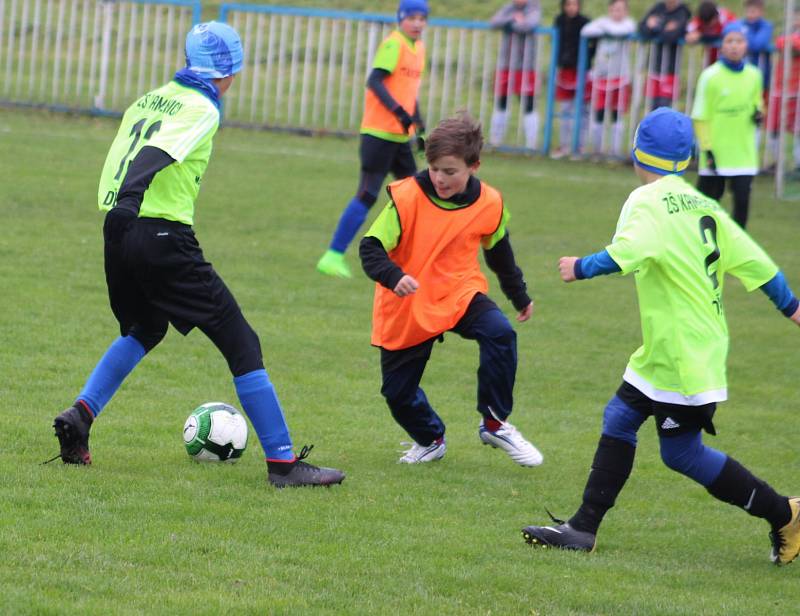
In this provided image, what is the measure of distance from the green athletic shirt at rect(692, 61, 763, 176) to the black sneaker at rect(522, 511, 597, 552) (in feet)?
26.0

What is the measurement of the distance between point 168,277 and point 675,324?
2.05 meters

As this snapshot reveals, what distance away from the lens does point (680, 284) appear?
5.32 m

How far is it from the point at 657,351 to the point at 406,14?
22.5 feet

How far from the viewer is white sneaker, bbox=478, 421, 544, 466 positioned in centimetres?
672

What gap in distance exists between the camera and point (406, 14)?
11633 mm

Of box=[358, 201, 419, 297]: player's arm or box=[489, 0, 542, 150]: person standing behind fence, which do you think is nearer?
box=[358, 201, 419, 297]: player's arm

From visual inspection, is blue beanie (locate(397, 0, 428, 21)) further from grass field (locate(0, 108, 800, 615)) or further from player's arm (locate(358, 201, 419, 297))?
player's arm (locate(358, 201, 419, 297))

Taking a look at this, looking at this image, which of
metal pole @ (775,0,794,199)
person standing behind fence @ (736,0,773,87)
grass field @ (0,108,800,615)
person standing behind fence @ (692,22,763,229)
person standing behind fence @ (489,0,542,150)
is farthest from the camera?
person standing behind fence @ (489,0,542,150)

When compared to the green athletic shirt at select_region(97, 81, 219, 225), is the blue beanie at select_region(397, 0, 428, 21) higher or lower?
higher

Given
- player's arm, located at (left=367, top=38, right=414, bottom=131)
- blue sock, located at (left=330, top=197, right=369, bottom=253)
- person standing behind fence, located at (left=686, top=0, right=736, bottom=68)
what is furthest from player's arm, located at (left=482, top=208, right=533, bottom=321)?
person standing behind fence, located at (left=686, top=0, right=736, bottom=68)

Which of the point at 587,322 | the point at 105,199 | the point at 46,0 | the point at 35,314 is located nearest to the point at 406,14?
the point at 587,322

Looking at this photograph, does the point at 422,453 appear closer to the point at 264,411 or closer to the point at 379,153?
the point at 264,411

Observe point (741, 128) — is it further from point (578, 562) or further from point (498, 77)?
point (578, 562)

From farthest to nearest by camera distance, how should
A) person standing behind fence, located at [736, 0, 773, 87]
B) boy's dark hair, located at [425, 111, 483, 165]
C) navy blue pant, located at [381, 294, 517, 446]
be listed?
person standing behind fence, located at [736, 0, 773, 87] < navy blue pant, located at [381, 294, 517, 446] < boy's dark hair, located at [425, 111, 483, 165]
